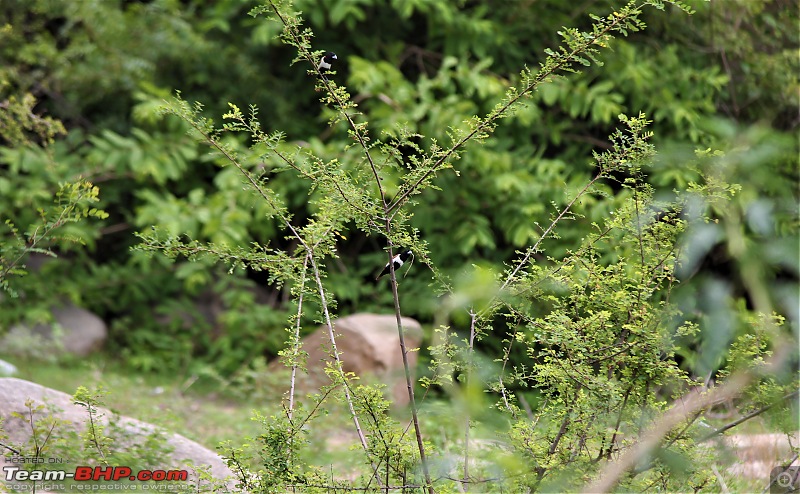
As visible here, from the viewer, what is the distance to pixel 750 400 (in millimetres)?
2582

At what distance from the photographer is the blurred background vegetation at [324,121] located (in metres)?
5.91

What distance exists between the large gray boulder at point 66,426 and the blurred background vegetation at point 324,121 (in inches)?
73.4

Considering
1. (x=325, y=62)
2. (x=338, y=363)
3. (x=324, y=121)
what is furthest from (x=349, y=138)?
(x=324, y=121)

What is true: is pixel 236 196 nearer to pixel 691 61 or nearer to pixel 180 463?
pixel 180 463

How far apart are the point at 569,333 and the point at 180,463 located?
177 centimetres

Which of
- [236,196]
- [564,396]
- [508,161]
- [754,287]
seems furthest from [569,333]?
[236,196]

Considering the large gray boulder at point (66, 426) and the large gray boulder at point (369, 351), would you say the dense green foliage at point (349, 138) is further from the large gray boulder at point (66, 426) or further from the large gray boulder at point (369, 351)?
the large gray boulder at point (66, 426)

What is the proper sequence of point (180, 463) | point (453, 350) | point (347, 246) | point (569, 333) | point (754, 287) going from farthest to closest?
1. point (347, 246)
2. point (180, 463)
3. point (453, 350)
4. point (569, 333)
5. point (754, 287)

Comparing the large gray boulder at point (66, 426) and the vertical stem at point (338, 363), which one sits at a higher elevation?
the vertical stem at point (338, 363)

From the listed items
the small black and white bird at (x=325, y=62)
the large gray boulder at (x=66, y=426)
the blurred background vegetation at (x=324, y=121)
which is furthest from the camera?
the blurred background vegetation at (x=324, y=121)

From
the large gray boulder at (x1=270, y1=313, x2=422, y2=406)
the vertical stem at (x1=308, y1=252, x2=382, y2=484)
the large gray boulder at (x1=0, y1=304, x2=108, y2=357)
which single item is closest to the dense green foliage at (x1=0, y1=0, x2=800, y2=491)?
the large gray boulder at (x1=0, y1=304, x2=108, y2=357)

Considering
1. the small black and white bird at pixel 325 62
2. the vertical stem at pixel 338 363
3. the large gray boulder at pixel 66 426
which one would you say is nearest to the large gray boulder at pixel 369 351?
the large gray boulder at pixel 66 426

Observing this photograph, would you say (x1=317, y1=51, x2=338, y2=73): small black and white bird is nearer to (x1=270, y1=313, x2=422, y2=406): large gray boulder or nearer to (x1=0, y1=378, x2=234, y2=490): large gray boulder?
(x1=0, y1=378, x2=234, y2=490): large gray boulder

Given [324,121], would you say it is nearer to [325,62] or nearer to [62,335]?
[62,335]
